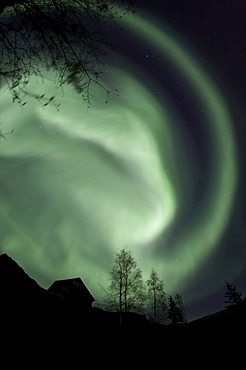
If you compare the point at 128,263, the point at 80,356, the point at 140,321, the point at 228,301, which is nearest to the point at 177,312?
the point at 228,301

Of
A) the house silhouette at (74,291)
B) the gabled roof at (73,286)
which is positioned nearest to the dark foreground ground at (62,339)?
the house silhouette at (74,291)

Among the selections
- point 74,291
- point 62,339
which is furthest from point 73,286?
point 62,339

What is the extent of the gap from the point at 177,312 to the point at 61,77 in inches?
2326

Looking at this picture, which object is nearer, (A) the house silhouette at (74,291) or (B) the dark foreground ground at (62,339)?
(B) the dark foreground ground at (62,339)

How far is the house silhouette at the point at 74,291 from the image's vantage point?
27.8 metres

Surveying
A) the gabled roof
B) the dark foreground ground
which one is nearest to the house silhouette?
the gabled roof

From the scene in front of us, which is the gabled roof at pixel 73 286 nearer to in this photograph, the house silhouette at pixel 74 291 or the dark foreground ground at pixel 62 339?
the house silhouette at pixel 74 291

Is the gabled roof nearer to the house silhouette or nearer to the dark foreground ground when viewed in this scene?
the house silhouette

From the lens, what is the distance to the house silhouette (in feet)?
91.2

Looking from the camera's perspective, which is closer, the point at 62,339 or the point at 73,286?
the point at 62,339

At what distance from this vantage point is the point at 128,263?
2075 cm

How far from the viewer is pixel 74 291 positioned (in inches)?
1118

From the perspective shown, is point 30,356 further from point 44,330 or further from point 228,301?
point 228,301

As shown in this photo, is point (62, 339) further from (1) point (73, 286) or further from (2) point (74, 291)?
(1) point (73, 286)
